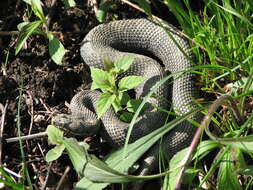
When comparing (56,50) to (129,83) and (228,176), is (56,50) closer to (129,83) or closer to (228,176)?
(129,83)

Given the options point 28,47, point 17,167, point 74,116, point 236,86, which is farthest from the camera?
point 28,47

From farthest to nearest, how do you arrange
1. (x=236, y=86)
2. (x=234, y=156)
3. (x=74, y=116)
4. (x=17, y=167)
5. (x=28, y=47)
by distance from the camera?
(x=28, y=47)
(x=74, y=116)
(x=17, y=167)
(x=236, y=86)
(x=234, y=156)

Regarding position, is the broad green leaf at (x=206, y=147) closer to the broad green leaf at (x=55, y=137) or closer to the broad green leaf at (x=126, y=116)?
the broad green leaf at (x=126, y=116)

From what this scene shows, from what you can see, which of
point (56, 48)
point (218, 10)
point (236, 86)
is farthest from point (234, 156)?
point (56, 48)

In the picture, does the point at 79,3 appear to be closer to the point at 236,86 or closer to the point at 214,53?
the point at 214,53

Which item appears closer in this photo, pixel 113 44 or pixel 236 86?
pixel 236 86

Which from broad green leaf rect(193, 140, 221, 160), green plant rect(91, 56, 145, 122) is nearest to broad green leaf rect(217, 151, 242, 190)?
broad green leaf rect(193, 140, 221, 160)

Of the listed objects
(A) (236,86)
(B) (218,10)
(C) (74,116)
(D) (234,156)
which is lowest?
(C) (74,116)

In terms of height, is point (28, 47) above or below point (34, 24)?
below

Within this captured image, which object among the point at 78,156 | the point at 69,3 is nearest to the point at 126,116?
the point at 78,156
